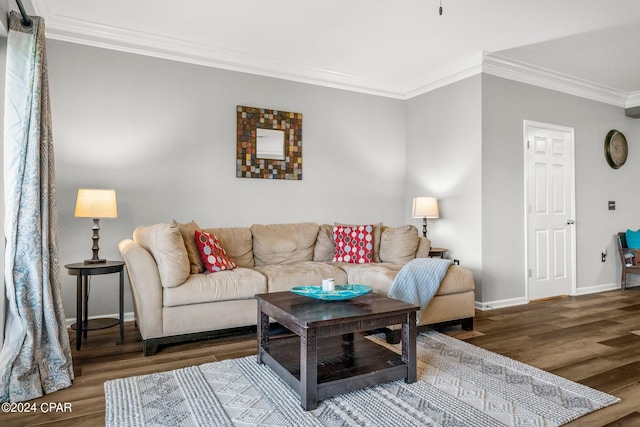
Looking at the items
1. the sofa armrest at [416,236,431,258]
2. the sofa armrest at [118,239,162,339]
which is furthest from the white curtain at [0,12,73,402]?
the sofa armrest at [416,236,431,258]

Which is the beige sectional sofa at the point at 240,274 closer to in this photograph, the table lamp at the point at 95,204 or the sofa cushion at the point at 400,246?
the sofa cushion at the point at 400,246

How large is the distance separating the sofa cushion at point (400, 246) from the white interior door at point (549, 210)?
4.78 feet

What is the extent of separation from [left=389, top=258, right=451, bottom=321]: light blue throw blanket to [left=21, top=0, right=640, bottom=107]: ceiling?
2.10 m

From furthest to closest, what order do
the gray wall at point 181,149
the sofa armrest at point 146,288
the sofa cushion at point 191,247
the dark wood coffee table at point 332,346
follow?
the gray wall at point 181,149, the sofa cushion at point 191,247, the sofa armrest at point 146,288, the dark wood coffee table at point 332,346

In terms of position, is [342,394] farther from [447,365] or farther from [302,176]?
[302,176]

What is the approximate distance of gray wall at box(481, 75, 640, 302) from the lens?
4434 millimetres

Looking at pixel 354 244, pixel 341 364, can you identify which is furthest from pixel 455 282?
pixel 341 364

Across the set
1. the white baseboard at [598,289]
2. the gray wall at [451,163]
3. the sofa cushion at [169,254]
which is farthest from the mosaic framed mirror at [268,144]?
the white baseboard at [598,289]

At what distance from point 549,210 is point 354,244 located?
245 cm

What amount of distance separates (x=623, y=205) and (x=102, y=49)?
6532 mm

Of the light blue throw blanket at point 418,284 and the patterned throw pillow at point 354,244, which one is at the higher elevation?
the patterned throw pillow at point 354,244

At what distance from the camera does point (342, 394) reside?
219 centimetres

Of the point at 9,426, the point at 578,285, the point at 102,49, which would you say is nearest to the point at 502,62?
the point at 578,285

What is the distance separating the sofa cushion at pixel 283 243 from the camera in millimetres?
4109
